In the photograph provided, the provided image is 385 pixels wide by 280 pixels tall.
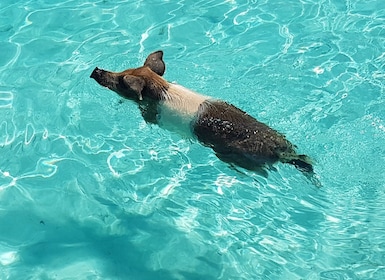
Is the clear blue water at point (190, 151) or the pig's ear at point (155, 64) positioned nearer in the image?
the clear blue water at point (190, 151)

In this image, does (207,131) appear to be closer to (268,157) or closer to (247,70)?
(268,157)

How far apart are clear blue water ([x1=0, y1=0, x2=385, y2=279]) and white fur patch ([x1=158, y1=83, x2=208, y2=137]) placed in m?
0.46

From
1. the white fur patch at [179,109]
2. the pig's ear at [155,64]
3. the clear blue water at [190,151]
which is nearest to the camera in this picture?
the clear blue water at [190,151]

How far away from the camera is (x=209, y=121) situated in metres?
5.22

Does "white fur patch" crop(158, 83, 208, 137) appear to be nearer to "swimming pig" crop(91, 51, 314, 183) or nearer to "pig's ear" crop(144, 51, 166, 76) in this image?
"swimming pig" crop(91, 51, 314, 183)

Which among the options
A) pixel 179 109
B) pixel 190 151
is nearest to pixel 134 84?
pixel 179 109

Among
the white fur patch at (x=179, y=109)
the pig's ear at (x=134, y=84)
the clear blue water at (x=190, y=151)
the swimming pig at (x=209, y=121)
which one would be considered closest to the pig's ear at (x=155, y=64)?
the swimming pig at (x=209, y=121)

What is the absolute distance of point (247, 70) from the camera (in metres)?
7.00

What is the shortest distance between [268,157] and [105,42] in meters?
3.34

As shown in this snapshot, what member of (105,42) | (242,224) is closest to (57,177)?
(242,224)

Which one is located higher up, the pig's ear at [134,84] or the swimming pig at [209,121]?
the pig's ear at [134,84]

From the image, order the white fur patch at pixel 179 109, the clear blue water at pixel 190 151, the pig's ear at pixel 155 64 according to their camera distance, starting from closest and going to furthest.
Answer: the clear blue water at pixel 190 151
the white fur patch at pixel 179 109
the pig's ear at pixel 155 64

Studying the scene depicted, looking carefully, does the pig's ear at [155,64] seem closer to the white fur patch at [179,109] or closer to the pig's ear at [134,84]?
the white fur patch at [179,109]

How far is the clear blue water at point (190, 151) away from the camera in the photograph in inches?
197
